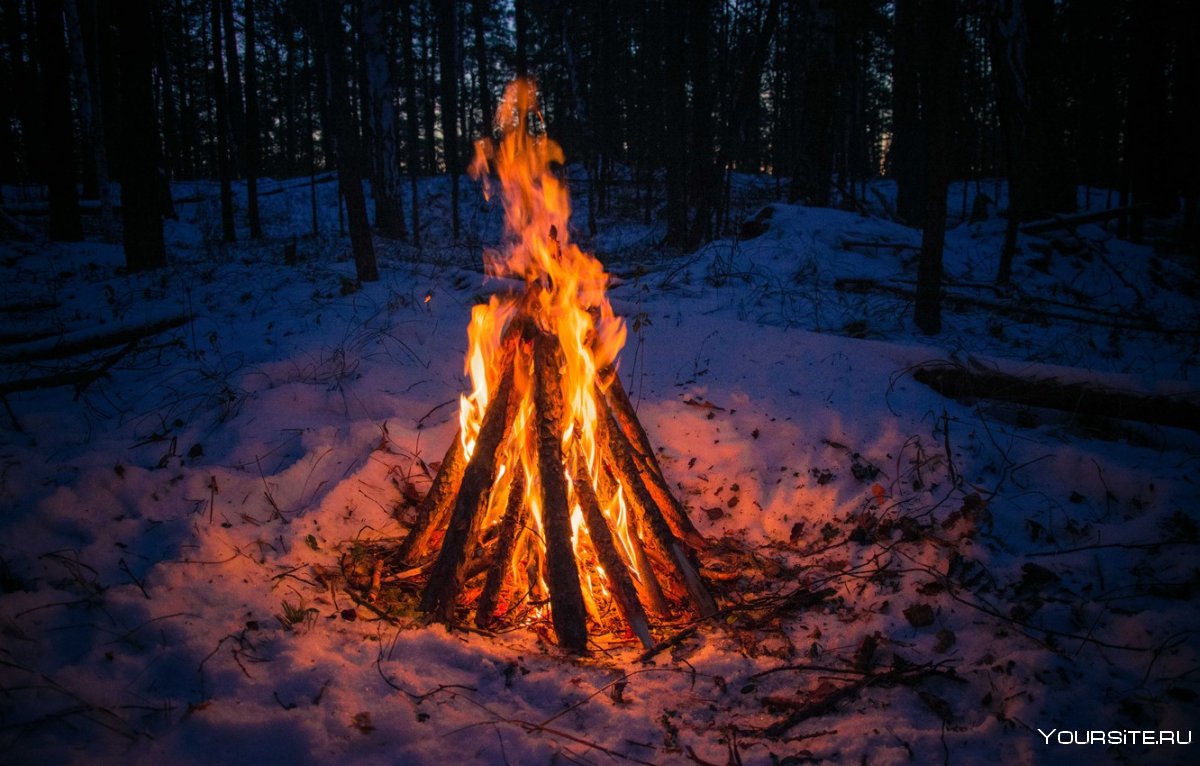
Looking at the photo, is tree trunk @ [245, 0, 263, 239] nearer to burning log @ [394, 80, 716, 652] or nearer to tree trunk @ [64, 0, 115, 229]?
tree trunk @ [64, 0, 115, 229]

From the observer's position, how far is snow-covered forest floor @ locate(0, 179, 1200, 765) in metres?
1.99

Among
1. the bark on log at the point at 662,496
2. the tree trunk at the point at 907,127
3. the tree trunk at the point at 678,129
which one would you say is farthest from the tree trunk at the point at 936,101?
the tree trunk at the point at 907,127

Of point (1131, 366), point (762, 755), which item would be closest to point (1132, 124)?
point (1131, 366)

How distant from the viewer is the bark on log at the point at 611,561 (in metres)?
2.71

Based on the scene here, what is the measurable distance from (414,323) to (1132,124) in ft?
56.8

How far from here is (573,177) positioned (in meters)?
26.6

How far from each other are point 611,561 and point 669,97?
42.0 ft

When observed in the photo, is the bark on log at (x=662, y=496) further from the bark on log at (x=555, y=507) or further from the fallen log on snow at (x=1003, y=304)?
the fallen log on snow at (x=1003, y=304)

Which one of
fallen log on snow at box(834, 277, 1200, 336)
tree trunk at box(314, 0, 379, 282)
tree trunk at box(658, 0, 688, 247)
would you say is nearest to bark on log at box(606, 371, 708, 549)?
fallen log on snow at box(834, 277, 1200, 336)

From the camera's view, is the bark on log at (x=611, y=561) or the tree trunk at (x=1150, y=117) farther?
the tree trunk at (x=1150, y=117)

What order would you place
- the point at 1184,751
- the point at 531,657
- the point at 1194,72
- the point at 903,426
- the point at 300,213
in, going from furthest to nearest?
the point at 300,213
the point at 1194,72
the point at 903,426
the point at 531,657
the point at 1184,751

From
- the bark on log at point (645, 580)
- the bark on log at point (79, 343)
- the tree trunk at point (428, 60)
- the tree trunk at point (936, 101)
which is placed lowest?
the bark on log at point (645, 580)

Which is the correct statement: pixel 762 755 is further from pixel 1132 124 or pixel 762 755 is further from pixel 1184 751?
pixel 1132 124

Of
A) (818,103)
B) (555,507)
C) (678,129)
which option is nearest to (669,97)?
(678,129)
